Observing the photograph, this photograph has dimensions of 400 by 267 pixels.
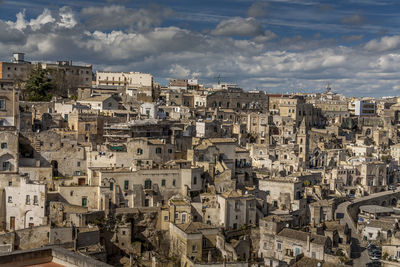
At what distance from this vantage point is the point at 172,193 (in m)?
44.4

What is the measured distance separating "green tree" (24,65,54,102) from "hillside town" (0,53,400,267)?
172mm

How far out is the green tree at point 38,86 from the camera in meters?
67.2

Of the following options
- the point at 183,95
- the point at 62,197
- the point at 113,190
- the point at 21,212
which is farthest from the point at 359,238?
the point at 183,95

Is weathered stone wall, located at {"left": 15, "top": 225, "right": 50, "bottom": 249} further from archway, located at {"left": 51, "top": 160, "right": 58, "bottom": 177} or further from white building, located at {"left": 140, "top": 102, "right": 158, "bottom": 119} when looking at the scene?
white building, located at {"left": 140, "top": 102, "right": 158, "bottom": 119}

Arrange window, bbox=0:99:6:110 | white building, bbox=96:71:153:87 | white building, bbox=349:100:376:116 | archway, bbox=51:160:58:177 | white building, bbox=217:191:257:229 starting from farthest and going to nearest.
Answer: white building, bbox=349:100:376:116 → white building, bbox=96:71:153:87 → window, bbox=0:99:6:110 → archway, bbox=51:160:58:177 → white building, bbox=217:191:257:229

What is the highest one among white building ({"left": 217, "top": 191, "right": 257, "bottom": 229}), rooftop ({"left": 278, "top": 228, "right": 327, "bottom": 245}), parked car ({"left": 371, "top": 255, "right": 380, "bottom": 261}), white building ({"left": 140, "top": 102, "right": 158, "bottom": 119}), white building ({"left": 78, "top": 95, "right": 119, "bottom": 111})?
white building ({"left": 78, "top": 95, "right": 119, "bottom": 111})

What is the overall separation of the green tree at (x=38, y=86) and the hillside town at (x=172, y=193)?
0.17 meters

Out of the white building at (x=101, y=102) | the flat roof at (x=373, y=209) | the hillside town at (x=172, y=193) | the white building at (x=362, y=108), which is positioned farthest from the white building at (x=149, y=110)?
the white building at (x=362, y=108)

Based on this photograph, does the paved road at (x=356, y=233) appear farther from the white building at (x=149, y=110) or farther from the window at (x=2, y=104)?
the window at (x=2, y=104)

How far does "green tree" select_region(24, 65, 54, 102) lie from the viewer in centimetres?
6719

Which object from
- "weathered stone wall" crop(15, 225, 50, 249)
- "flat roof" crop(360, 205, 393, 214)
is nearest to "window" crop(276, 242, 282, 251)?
"flat roof" crop(360, 205, 393, 214)

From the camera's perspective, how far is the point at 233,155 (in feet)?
170

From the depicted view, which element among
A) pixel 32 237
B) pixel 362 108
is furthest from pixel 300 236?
pixel 362 108

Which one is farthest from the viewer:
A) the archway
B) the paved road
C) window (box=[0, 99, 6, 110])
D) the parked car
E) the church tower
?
the church tower
